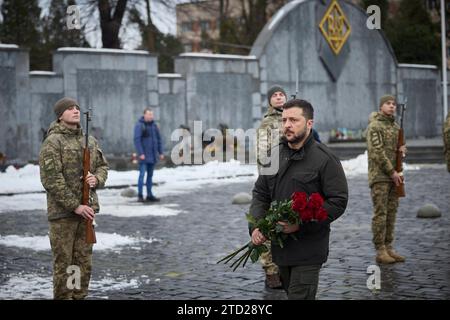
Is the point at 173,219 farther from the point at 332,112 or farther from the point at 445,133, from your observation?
the point at 332,112

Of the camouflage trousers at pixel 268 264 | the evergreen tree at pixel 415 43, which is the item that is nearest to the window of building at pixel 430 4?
the evergreen tree at pixel 415 43

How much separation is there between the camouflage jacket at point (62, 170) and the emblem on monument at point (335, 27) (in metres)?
26.1

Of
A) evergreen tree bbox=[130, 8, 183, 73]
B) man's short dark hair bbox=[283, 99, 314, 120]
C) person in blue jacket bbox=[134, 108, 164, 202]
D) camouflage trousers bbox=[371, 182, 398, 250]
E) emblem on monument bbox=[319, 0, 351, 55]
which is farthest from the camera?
evergreen tree bbox=[130, 8, 183, 73]

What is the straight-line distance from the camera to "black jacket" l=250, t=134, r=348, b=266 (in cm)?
544

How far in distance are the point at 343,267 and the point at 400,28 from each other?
39.6 meters

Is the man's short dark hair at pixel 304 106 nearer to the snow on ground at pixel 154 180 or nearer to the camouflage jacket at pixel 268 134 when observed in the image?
the camouflage jacket at pixel 268 134

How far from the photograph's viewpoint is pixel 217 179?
71.9ft

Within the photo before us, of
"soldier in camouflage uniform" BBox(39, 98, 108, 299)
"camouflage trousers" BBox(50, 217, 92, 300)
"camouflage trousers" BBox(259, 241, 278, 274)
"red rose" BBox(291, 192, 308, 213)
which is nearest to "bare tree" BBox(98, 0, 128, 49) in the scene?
"camouflage trousers" BBox(259, 241, 278, 274)

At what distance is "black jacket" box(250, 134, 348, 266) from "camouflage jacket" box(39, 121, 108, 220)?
7.20 feet

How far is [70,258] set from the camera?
705 centimetres

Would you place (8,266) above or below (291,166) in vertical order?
below

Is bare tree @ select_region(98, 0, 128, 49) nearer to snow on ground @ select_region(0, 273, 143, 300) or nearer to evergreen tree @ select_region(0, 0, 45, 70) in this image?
evergreen tree @ select_region(0, 0, 45, 70)

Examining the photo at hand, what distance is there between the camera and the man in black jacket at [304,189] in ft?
17.8
